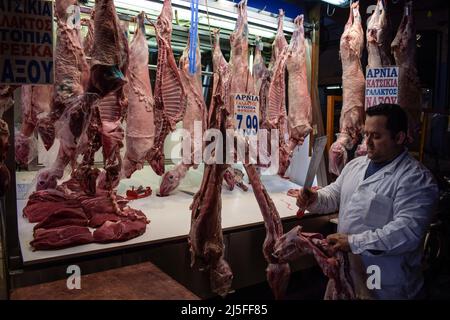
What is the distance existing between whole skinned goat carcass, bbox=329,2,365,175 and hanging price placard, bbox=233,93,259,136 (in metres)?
0.90

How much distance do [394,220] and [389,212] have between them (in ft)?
0.38

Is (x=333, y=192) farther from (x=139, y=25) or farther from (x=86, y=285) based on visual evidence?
(x=139, y=25)

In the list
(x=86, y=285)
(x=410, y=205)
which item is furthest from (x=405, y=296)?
(x=86, y=285)

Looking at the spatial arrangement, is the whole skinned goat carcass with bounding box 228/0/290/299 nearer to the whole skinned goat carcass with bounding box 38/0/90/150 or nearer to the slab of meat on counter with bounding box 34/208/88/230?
the slab of meat on counter with bounding box 34/208/88/230

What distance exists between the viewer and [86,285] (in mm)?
2037

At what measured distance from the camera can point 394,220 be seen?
238 cm

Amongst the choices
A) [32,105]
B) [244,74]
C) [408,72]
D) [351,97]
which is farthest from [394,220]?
[32,105]

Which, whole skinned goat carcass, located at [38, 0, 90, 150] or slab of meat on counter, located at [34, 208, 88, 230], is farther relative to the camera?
whole skinned goat carcass, located at [38, 0, 90, 150]

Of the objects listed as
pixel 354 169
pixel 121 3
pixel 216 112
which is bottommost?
pixel 354 169

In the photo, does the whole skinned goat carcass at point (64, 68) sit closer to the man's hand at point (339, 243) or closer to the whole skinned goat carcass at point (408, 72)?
the man's hand at point (339, 243)

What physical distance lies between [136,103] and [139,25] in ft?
2.47

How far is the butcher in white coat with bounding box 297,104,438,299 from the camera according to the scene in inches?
91.4

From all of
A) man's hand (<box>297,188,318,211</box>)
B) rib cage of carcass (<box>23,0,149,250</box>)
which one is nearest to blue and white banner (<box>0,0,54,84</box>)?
rib cage of carcass (<box>23,0,149,250</box>)

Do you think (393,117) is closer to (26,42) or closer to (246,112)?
(246,112)
